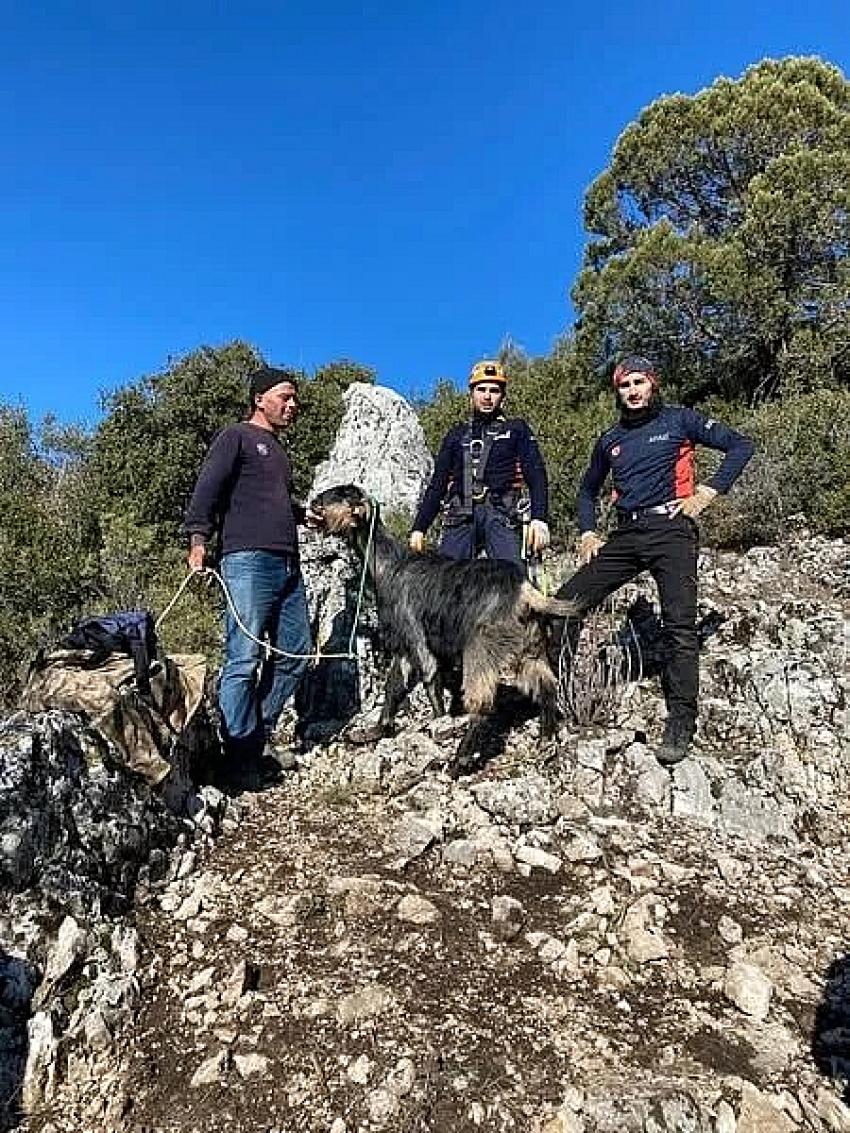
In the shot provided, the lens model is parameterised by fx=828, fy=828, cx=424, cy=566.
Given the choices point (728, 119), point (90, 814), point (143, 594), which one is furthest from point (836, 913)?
point (728, 119)

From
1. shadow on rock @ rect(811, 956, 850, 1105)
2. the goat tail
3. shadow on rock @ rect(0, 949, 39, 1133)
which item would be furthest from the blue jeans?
shadow on rock @ rect(811, 956, 850, 1105)

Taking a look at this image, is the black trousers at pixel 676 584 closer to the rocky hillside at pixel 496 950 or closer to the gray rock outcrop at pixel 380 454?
the rocky hillside at pixel 496 950

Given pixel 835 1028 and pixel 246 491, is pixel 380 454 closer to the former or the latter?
pixel 246 491

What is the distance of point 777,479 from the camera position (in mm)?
8289

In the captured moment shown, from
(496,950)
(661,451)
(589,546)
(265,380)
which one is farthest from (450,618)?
(496,950)

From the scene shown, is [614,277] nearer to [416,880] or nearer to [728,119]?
[728,119]

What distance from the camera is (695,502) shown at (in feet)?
14.0

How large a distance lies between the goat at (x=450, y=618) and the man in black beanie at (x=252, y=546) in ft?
2.03

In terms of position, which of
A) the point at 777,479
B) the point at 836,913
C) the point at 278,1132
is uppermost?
the point at 777,479

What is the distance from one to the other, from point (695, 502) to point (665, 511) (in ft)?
0.59

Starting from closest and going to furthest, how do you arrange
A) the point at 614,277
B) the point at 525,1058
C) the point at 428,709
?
the point at 525,1058, the point at 428,709, the point at 614,277

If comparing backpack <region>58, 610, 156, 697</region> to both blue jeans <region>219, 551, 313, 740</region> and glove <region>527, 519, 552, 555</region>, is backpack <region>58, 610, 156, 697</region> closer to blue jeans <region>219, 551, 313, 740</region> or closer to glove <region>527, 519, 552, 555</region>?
blue jeans <region>219, 551, 313, 740</region>

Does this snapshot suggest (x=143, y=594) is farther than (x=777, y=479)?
No

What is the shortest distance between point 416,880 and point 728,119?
1366cm
